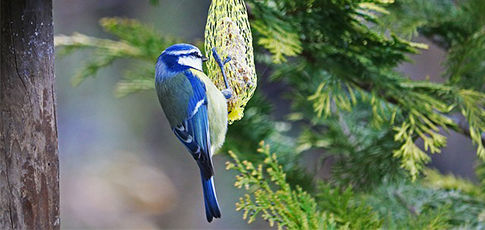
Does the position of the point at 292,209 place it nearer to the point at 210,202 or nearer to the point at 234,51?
the point at 210,202

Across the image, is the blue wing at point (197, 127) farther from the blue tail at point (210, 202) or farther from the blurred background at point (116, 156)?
the blurred background at point (116, 156)

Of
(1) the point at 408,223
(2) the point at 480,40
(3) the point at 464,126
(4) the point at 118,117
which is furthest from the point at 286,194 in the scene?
(4) the point at 118,117

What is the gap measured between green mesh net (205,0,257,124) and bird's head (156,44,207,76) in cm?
7

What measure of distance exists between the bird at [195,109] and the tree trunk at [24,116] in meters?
0.22

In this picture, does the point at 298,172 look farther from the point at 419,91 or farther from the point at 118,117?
the point at 118,117

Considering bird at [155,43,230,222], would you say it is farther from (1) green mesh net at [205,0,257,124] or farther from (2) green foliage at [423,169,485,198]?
(2) green foliage at [423,169,485,198]

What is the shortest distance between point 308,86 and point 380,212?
1.14 ft

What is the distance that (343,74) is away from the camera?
1225mm

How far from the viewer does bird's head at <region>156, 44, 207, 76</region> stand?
1.01 metres

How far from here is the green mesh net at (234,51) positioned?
1.07 m

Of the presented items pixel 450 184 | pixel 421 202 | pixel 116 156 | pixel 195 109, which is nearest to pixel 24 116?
pixel 195 109

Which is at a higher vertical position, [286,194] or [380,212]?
[286,194]

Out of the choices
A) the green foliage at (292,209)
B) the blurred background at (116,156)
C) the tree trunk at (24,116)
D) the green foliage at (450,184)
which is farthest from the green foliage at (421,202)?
the blurred background at (116,156)

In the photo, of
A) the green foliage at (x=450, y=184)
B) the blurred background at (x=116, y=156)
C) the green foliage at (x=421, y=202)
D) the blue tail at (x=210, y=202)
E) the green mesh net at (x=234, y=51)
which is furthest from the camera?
the blurred background at (x=116, y=156)
